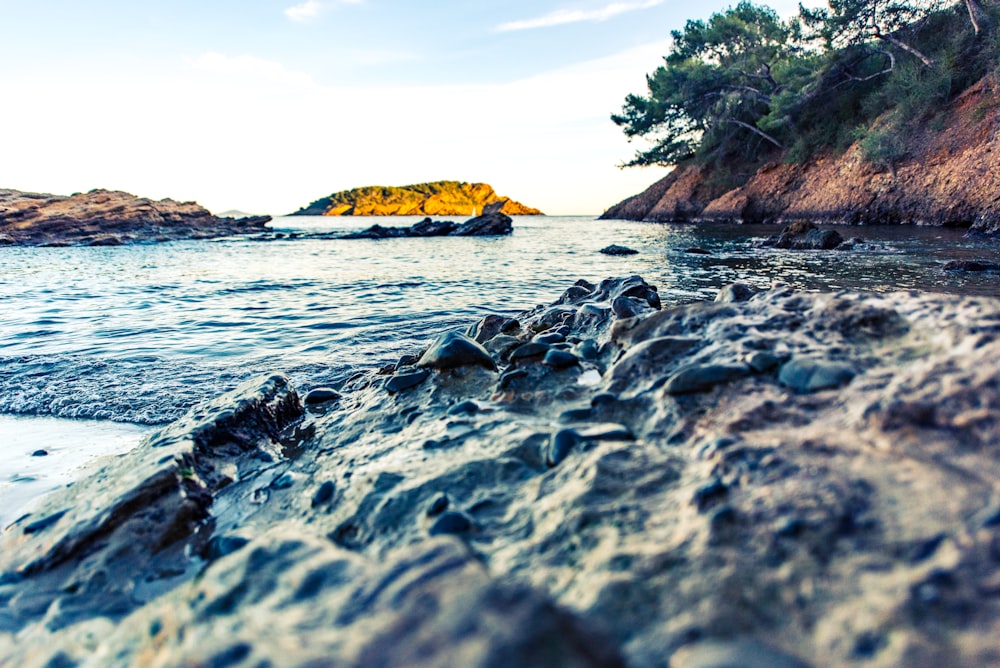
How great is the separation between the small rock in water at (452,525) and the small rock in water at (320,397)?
2.26 metres

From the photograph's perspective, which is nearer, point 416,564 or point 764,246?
point 416,564

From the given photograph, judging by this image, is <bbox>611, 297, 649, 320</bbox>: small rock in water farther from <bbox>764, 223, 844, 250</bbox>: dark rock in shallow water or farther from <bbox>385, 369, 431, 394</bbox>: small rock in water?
<bbox>764, 223, 844, 250</bbox>: dark rock in shallow water

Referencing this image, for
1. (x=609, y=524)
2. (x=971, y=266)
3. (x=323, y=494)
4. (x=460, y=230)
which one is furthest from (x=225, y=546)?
(x=460, y=230)

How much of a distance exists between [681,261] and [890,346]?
35.7 ft

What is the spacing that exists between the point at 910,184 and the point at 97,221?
49805 mm

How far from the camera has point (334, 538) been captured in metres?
1.59

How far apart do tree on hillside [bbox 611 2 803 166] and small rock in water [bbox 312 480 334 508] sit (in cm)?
3215

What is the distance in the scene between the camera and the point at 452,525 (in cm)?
145

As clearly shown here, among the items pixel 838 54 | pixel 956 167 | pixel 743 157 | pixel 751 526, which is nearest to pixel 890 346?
pixel 751 526

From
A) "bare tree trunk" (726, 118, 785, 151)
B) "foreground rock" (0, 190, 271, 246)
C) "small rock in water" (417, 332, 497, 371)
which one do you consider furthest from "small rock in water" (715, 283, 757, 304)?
"foreground rock" (0, 190, 271, 246)

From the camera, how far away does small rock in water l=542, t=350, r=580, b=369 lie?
106 inches

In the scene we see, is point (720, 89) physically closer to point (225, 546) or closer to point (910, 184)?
point (910, 184)

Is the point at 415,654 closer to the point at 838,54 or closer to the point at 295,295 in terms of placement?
the point at 295,295

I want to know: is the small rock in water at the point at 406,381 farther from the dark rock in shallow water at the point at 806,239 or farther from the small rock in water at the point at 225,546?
the dark rock in shallow water at the point at 806,239
